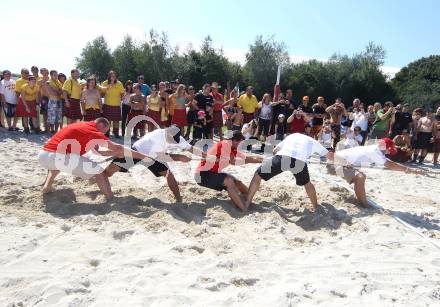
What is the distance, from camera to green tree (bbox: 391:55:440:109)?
108 feet

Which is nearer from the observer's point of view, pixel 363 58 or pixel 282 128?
pixel 282 128

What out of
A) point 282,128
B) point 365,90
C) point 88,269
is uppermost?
point 365,90

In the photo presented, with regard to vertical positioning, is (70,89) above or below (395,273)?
above

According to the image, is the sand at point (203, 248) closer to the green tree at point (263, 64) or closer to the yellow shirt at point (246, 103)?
the yellow shirt at point (246, 103)

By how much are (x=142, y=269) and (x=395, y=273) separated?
2248 mm

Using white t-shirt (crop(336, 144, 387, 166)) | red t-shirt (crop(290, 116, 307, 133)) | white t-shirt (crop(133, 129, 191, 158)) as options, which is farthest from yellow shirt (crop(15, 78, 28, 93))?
white t-shirt (crop(336, 144, 387, 166))

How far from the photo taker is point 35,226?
4.43 m

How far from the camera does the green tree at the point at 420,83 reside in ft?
108

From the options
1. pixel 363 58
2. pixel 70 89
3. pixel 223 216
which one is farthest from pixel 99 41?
pixel 223 216

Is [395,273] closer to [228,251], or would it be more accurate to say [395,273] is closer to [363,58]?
[228,251]

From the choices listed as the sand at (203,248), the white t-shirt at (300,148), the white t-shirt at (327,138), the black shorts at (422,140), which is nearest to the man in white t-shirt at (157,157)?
the sand at (203,248)

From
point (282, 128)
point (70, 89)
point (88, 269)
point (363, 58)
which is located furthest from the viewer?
point (363, 58)

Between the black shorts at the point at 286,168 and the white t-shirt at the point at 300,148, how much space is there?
0.22 feet

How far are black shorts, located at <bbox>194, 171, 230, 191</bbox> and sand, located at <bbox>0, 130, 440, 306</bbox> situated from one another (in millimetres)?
249
